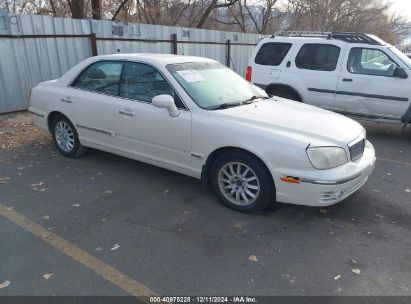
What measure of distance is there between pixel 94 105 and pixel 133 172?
1.07 m

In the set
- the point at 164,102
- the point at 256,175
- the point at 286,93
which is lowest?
the point at 286,93

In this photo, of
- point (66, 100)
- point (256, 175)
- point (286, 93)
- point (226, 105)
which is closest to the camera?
point (256, 175)

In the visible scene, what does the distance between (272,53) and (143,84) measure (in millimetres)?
4366

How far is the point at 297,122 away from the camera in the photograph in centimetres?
396

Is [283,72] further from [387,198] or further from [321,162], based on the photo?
[321,162]

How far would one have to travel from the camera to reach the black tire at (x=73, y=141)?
549 cm

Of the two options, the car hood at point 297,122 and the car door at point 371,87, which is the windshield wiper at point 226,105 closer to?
the car hood at point 297,122

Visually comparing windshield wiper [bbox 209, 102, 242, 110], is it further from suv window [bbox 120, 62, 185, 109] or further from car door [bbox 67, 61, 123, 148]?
car door [bbox 67, 61, 123, 148]

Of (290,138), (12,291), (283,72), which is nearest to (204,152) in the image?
(290,138)

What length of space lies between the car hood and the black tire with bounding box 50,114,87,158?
2523 mm

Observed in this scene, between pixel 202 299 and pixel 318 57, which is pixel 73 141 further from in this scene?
pixel 318 57

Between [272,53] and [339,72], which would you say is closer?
[339,72]

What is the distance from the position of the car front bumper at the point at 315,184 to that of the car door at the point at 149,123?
1165 mm

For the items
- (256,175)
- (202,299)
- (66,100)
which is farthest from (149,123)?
(202,299)
